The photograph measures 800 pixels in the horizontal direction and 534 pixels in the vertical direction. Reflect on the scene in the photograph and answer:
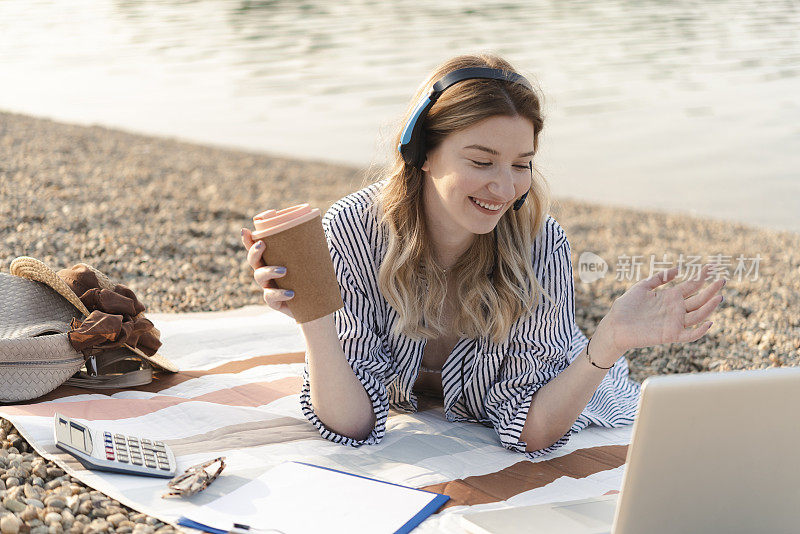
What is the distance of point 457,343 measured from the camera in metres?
2.99

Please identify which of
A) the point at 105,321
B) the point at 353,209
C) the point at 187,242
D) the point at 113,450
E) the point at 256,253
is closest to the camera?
the point at 256,253

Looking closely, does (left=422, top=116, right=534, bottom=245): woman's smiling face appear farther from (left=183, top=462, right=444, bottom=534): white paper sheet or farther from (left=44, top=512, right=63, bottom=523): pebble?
(left=44, top=512, right=63, bottom=523): pebble

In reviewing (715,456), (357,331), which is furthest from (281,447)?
(715,456)

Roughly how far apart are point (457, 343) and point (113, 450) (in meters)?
1.21

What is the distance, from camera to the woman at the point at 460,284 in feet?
8.46

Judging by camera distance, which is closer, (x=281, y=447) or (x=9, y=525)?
(x=9, y=525)

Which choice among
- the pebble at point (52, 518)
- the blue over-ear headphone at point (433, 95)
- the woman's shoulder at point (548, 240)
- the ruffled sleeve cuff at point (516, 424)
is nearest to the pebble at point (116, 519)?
the pebble at point (52, 518)

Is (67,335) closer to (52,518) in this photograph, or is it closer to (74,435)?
(74,435)

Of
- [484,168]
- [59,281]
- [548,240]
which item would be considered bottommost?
[59,281]

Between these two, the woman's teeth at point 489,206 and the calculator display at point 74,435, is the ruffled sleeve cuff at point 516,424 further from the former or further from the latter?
the calculator display at point 74,435

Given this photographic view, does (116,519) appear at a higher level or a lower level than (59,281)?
lower

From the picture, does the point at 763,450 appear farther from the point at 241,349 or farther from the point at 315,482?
the point at 241,349

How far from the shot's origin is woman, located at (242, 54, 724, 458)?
8.46 feet

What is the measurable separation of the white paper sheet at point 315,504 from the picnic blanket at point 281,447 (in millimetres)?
62
